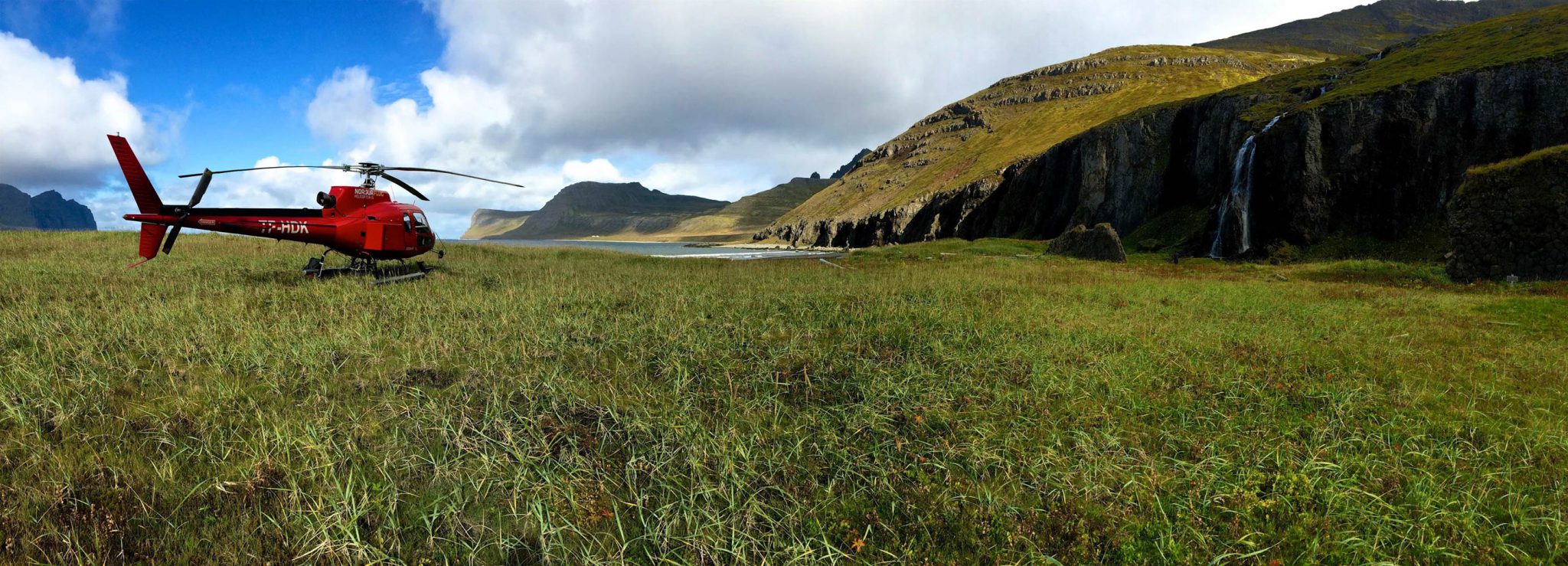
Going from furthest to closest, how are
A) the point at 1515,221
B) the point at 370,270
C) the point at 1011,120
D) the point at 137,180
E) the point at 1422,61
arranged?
the point at 1011,120
the point at 1422,61
the point at 1515,221
the point at 370,270
the point at 137,180

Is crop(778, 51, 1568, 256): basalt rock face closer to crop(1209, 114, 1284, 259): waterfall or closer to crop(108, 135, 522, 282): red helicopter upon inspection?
crop(1209, 114, 1284, 259): waterfall

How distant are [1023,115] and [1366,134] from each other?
104063mm

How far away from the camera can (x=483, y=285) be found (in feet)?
45.0

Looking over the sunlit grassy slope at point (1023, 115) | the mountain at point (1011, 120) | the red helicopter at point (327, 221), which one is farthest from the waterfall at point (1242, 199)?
the sunlit grassy slope at point (1023, 115)

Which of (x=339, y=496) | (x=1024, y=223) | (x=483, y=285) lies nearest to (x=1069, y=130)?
(x=1024, y=223)

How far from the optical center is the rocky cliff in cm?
2755

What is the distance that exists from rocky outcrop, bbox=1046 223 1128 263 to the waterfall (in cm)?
1020

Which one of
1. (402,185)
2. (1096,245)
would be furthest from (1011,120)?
(402,185)

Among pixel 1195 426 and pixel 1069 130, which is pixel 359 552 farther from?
pixel 1069 130

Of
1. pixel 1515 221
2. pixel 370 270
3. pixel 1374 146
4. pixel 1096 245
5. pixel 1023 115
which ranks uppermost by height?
pixel 1023 115

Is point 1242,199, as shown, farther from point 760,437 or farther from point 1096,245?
point 760,437

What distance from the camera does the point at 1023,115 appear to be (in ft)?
415

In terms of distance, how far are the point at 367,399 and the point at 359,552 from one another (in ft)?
9.90

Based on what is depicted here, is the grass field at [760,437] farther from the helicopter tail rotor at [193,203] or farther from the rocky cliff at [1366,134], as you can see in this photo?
the rocky cliff at [1366,134]
